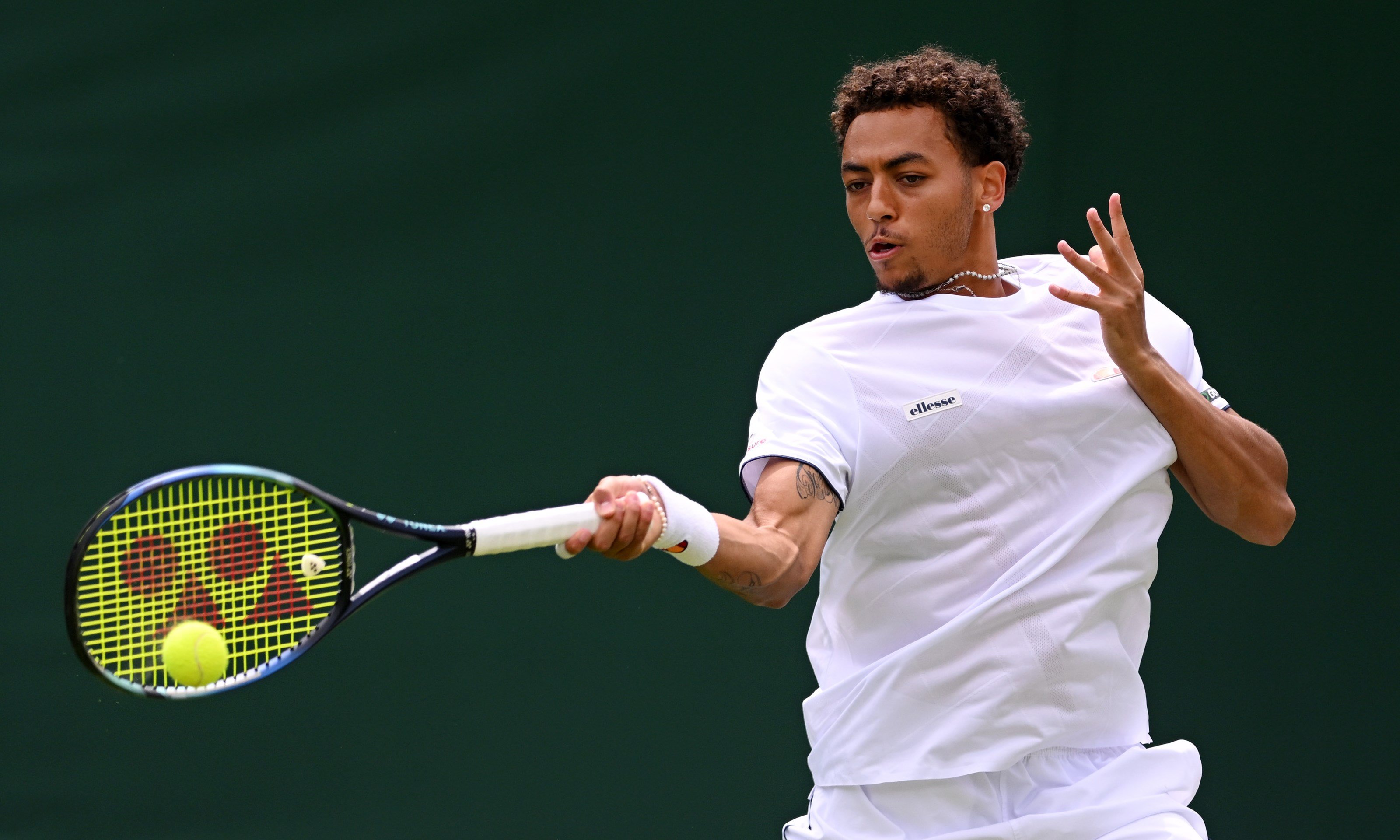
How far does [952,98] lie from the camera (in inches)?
Answer: 92.2

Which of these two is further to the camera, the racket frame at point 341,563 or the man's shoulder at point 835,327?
the man's shoulder at point 835,327

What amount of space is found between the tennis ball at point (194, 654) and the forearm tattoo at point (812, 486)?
2.55 ft

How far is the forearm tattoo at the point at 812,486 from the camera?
2.07 metres

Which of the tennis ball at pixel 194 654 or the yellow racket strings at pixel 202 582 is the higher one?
the yellow racket strings at pixel 202 582

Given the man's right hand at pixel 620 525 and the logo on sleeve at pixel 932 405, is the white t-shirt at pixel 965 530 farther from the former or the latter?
the man's right hand at pixel 620 525

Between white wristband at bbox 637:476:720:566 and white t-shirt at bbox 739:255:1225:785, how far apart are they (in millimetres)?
238

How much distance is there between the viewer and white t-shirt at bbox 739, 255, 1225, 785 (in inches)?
84.9

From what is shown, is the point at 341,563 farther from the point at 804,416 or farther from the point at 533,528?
the point at 804,416

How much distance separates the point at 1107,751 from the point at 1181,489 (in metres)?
1.78

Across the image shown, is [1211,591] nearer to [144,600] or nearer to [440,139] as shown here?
[440,139]

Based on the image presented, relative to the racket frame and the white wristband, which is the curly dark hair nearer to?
the white wristband

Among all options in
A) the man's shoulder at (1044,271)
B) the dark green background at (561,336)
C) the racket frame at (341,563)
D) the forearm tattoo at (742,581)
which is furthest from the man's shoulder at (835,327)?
the dark green background at (561,336)

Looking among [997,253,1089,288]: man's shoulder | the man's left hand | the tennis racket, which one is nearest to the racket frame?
the tennis racket

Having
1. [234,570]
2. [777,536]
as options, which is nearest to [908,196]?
[777,536]
